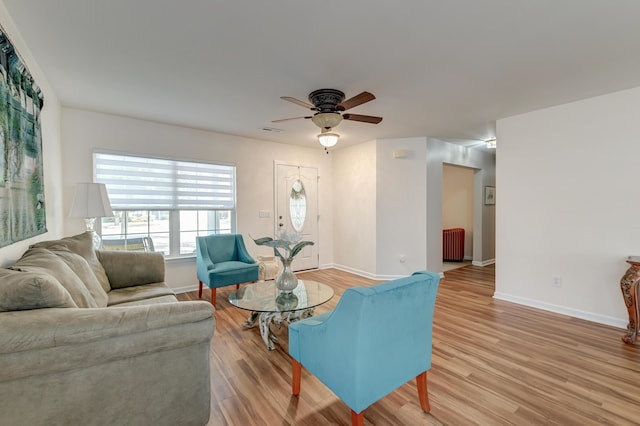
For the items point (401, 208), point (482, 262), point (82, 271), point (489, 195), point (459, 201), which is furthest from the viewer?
point (459, 201)

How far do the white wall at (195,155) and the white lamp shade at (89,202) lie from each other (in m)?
0.68

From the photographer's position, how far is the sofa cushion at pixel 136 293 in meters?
2.43

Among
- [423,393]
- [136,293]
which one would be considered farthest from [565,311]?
[136,293]

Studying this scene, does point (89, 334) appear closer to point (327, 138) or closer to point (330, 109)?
point (330, 109)

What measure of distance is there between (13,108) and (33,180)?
24.1 inches

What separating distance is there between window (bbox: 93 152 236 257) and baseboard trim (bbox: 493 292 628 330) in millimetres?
4193

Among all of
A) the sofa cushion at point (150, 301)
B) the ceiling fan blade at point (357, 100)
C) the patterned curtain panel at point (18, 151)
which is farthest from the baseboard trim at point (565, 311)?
the patterned curtain panel at point (18, 151)

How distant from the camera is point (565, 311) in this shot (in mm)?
3412

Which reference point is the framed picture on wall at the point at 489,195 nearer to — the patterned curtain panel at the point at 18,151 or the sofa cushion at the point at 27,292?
the sofa cushion at the point at 27,292

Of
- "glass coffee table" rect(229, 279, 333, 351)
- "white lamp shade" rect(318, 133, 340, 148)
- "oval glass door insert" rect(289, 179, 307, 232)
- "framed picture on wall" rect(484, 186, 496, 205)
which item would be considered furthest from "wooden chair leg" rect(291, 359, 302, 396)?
"framed picture on wall" rect(484, 186, 496, 205)

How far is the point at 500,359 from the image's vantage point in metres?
2.43

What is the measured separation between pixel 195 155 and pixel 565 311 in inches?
209

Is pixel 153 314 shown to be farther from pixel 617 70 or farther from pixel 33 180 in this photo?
pixel 617 70

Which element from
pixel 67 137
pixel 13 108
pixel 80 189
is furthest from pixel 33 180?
pixel 67 137
